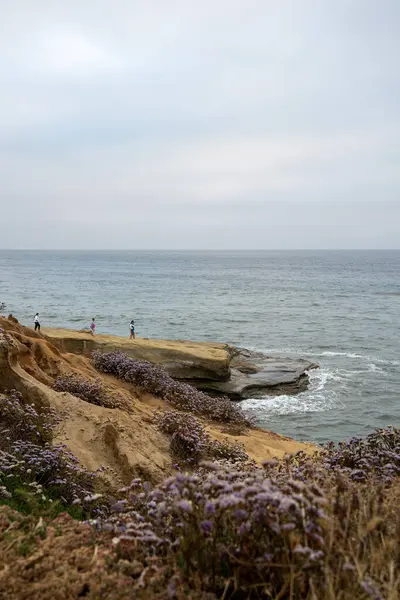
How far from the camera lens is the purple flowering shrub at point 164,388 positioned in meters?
13.7

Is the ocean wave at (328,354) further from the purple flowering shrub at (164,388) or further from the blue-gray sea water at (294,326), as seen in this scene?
the purple flowering shrub at (164,388)

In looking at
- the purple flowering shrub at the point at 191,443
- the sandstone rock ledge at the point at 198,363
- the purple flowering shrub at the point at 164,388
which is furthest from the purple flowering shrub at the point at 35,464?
the sandstone rock ledge at the point at 198,363

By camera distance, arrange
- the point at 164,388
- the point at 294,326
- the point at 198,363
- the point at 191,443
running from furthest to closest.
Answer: the point at 294,326, the point at 198,363, the point at 164,388, the point at 191,443

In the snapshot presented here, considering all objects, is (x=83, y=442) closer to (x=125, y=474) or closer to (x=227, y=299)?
(x=125, y=474)

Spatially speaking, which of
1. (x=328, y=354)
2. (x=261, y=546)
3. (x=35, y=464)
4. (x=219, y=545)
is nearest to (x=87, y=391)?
(x=35, y=464)

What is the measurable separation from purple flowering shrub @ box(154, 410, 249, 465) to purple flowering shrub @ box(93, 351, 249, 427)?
3.67 metres

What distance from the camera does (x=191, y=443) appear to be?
8.98 m

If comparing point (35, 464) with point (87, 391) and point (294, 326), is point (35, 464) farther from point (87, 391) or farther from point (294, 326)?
point (294, 326)

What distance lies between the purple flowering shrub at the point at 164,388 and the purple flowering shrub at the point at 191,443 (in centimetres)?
367

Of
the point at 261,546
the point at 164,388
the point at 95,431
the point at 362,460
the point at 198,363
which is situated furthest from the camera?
the point at 198,363

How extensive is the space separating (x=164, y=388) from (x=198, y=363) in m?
5.95

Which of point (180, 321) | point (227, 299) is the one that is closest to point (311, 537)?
point (180, 321)

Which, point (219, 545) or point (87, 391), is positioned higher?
point (219, 545)

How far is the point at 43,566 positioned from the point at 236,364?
69.3ft
